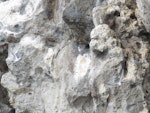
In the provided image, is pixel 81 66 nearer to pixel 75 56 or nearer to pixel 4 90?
pixel 75 56

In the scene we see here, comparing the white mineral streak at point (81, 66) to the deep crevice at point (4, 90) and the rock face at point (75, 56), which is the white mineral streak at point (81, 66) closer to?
the rock face at point (75, 56)

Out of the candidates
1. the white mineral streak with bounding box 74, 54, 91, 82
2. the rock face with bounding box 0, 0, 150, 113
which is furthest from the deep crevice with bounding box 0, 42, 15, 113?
the white mineral streak with bounding box 74, 54, 91, 82

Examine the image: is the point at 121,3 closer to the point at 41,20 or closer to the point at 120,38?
the point at 120,38

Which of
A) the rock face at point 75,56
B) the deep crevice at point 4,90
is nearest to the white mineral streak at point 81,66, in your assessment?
the rock face at point 75,56

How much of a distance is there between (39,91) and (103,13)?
131 centimetres

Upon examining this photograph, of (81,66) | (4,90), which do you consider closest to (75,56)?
(81,66)

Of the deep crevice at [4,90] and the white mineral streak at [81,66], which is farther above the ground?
the white mineral streak at [81,66]

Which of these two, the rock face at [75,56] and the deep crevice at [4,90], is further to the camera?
the deep crevice at [4,90]

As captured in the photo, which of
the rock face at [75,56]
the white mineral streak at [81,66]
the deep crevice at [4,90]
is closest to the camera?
the rock face at [75,56]

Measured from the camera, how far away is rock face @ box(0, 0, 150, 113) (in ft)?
11.2

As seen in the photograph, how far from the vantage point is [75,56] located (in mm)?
4004

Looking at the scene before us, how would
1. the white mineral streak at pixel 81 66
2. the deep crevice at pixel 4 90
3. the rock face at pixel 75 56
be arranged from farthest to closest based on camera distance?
the deep crevice at pixel 4 90
the white mineral streak at pixel 81 66
the rock face at pixel 75 56

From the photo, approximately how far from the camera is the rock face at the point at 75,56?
11.2 feet

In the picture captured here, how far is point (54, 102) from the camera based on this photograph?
4102 mm
